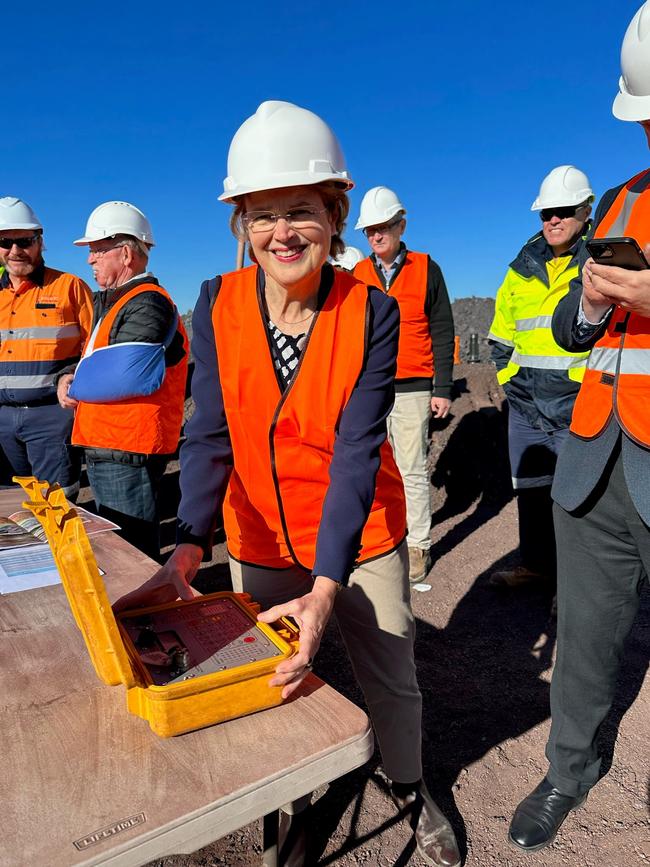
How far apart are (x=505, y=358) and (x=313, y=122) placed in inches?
115

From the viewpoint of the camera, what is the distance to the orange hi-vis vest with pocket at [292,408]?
1.69 metres

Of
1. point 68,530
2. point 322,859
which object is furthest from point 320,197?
point 322,859

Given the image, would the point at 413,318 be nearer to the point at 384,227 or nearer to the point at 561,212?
the point at 384,227

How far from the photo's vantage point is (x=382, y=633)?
193cm

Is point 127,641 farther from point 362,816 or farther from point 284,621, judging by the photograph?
point 362,816

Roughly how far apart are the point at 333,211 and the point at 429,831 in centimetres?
196

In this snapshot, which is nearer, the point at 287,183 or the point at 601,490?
the point at 287,183

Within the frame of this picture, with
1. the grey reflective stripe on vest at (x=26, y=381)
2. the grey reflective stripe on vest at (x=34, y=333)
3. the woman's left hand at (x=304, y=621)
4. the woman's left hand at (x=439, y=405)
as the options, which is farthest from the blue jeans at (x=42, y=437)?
the woman's left hand at (x=304, y=621)

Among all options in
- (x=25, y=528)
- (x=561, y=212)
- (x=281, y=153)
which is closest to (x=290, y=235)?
(x=281, y=153)

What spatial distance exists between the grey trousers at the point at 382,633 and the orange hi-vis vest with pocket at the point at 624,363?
73 centimetres

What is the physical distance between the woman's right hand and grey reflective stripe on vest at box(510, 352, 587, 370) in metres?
2.76

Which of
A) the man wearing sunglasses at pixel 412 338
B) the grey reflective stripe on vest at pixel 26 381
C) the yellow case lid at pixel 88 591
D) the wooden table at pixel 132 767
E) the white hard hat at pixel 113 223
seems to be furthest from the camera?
the man wearing sunglasses at pixel 412 338

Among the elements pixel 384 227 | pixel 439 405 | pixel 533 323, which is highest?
pixel 384 227

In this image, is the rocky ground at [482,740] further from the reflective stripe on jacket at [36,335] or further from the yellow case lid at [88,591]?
the reflective stripe on jacket at [36,335]
